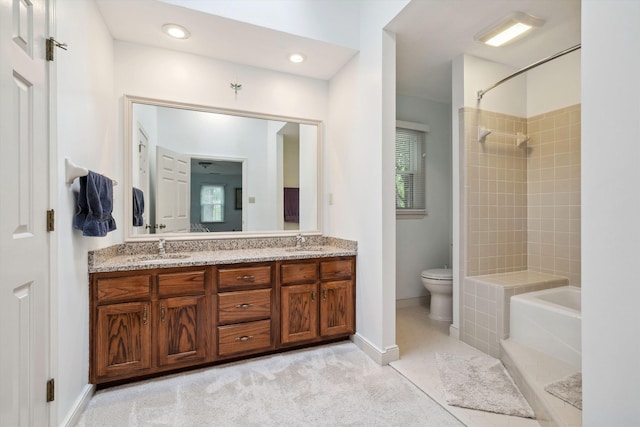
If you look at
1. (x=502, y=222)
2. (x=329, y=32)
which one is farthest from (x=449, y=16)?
(x=502, y=222)

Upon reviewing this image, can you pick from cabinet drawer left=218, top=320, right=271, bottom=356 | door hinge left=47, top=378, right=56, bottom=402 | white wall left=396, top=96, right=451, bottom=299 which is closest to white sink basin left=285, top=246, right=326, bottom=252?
cabinet drawer left=218, top=320, right=271, bottom=356

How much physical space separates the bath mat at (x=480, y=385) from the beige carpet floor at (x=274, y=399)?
0.21m

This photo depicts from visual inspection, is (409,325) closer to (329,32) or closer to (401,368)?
(401,368)

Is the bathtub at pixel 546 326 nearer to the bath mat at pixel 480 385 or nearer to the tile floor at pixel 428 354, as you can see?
the bath mat at pixel 480 385

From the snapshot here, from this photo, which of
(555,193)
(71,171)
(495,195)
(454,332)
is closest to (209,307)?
(71,171)

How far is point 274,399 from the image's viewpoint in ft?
6.14

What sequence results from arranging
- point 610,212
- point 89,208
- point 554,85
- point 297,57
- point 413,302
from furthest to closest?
point 413,302 < point 554,85 < point 297,57 < point 89,208 < point 610,212

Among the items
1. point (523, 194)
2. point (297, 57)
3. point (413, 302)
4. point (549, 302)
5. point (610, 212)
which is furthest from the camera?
point (413, 302)

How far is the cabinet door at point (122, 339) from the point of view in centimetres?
190

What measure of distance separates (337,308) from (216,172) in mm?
1621

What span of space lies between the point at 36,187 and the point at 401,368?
240cm

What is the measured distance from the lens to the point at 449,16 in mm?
2203

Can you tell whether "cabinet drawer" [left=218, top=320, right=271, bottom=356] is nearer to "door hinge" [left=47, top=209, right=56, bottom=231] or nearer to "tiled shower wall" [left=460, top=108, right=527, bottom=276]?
"door hinge" [left=47, top=209, right=56, bottom=231]

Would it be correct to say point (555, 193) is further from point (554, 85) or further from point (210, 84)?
point (210, 84)
